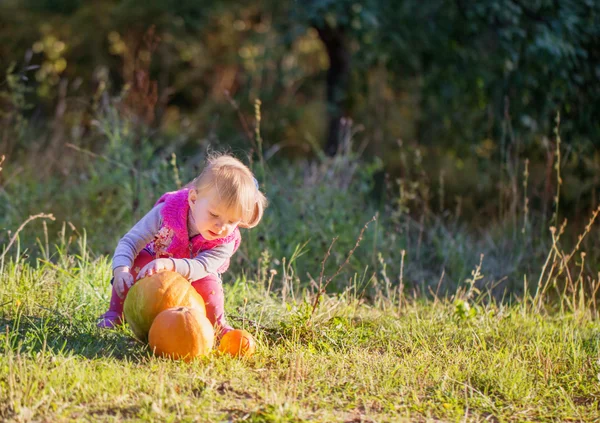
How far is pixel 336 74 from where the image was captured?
9.50 metres

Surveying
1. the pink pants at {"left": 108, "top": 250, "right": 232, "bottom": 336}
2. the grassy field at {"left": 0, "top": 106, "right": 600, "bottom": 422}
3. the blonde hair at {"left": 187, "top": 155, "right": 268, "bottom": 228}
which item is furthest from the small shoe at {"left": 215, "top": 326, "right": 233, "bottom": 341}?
the blonde hair at {"left": 187, "top": 155, "right": 268, "bottom": 228}

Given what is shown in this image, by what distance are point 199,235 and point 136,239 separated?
29cm

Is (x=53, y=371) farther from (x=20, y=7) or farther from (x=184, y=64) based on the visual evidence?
(x=184, y=64)

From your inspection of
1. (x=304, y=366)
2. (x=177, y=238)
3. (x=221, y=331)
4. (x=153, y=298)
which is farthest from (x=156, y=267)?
(x=304, y=366)

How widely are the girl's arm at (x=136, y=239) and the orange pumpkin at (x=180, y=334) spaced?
1.47 feet

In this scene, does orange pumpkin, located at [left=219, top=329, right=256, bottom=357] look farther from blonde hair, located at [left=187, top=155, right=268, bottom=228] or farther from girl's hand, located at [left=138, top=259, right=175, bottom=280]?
blonde hair, located at [left=187, top=155, right=268, bottom=228]

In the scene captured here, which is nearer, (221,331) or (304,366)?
(304,366)

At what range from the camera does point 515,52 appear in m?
6.30

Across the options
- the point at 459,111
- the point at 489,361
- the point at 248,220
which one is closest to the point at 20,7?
the point at 459,111

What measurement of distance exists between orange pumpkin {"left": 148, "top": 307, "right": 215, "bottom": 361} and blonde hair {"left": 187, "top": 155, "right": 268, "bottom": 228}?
0.49 metres

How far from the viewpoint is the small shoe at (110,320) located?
3319 mm

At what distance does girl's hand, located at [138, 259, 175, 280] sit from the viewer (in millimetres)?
3102

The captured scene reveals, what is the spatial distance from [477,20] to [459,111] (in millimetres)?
1734

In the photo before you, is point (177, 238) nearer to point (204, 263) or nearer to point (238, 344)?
point (204, 263)
